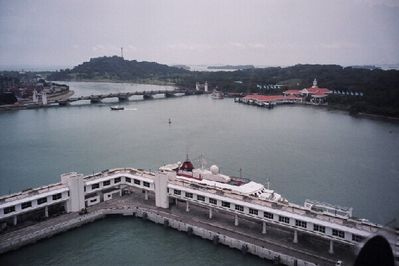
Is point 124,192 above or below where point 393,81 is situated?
below

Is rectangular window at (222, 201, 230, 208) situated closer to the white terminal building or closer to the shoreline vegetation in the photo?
the white terminal building

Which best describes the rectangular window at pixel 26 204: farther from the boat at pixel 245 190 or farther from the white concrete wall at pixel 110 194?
the boat at pixel 245 190

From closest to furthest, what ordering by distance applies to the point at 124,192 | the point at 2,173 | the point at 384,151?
the point at 124,192 → the point at 2,173 → the point at 384,151

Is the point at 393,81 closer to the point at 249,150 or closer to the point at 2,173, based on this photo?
the point at 249,150

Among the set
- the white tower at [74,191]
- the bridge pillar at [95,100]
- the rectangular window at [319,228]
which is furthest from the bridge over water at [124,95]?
the rectangular window at [319,228]

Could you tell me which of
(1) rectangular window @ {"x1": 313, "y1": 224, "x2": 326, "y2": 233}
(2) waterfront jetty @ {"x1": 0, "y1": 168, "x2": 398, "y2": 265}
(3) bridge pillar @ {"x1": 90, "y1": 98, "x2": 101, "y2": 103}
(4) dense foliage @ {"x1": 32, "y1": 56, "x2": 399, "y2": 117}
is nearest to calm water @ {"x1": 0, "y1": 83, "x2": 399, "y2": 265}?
(2) waterfront jetty @ {"x1": 0, "y1": 168, "x2": 398, "y2": 265}

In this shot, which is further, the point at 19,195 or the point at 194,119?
the point at 194,119

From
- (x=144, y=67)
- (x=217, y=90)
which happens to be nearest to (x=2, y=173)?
(x=217, y=90)

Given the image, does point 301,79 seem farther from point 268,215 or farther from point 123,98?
point 268,215
